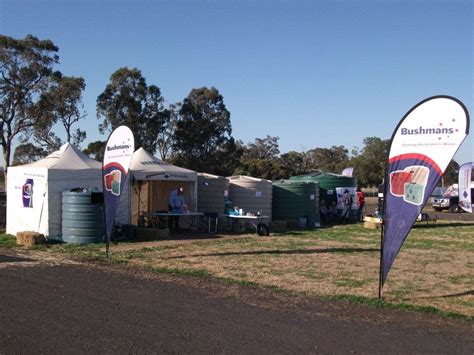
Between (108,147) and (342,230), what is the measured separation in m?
11.6

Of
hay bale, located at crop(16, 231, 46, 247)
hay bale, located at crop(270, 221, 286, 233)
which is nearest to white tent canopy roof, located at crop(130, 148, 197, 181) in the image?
hay bale, located at crop(270, 221, 286, 233)

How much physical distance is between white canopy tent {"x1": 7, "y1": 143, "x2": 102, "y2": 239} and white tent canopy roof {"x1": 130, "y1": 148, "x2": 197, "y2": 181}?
1.37m

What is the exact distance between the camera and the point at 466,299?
350 inches

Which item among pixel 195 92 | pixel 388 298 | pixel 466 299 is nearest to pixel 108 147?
pixel 388 298

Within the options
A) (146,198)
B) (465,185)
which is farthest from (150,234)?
(465,185)

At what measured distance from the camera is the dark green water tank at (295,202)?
23750mm

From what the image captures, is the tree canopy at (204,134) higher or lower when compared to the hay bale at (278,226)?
higher

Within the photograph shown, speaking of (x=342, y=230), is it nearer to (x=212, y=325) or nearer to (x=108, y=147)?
(x=108, y=147)

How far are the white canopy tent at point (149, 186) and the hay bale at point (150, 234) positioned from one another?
0.89 meters

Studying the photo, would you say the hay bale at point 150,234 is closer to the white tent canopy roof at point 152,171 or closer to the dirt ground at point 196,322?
the white tent canopy roof at point 152,171

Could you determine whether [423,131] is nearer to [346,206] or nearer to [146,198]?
[146,198]

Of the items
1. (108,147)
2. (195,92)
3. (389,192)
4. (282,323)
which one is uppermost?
(195,92)

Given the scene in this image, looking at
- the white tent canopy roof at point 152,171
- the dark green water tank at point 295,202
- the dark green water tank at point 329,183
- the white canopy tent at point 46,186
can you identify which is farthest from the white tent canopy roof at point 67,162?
the dark green water tank at point 329,183

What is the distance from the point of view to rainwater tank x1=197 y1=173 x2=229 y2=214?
21625mm
